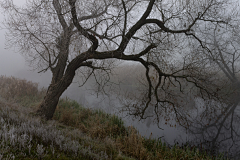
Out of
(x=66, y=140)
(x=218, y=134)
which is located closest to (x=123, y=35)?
(x=66, y=140)

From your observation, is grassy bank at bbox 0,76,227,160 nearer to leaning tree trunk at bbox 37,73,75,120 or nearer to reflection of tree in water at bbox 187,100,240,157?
leaning tree trunk at bbox 37,73,75,120

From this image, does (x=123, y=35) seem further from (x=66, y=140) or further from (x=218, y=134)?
(x=218, y=134)

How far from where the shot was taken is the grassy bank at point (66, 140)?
2219mm

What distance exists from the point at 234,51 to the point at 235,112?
19.1ft

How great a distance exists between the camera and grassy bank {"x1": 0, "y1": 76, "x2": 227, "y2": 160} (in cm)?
222

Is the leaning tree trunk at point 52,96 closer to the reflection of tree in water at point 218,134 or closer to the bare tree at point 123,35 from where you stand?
the bare tree at point 123,35

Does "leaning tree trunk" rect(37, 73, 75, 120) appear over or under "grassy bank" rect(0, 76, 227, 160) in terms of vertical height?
over

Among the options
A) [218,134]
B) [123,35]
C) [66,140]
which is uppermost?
[123,35]

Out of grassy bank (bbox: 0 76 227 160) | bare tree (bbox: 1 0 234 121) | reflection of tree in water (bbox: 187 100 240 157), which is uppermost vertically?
bare tree (bbox: 1 0 234 121)

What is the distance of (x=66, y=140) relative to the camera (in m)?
2.86

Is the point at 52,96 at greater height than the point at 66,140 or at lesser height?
greater

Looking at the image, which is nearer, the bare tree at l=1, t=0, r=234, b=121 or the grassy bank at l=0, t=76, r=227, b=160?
the grassy bank at l=0, t=76, r=227, b=160

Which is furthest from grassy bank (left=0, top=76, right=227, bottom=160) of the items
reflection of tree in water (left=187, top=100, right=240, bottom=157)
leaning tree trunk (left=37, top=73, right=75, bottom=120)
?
reflection of tree in water (left=187, top=100, right=240, bottom=157)

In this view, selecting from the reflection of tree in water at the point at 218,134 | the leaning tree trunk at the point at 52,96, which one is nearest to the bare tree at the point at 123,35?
the leaning tree trunk at the point at 52,96
